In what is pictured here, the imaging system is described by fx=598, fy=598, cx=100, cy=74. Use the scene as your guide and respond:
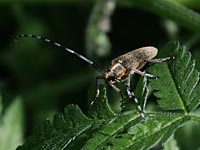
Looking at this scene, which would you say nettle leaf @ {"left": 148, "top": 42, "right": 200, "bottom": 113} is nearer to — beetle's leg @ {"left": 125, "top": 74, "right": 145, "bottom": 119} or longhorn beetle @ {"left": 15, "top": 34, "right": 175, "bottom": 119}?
beetle's leg @ {"left": 125, "top": 74, "right": 145, "bottom": 119}

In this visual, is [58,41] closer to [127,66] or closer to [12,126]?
[12,126]

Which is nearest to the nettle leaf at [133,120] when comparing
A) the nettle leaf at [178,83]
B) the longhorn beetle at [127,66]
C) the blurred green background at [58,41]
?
the nettle leaf at [178,83]

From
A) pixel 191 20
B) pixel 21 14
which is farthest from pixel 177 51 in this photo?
pixel 21 14

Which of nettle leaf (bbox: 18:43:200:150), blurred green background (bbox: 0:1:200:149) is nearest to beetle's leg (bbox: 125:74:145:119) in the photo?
nettle leaf (bbox: 18:43:200:150)

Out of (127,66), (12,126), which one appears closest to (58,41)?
(12,126)

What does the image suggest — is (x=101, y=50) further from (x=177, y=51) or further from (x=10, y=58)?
(x=177, y=51)

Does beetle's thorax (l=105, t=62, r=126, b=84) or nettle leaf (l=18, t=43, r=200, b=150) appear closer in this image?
nettle leaf (l=18, t=43, r=200, b=150)
